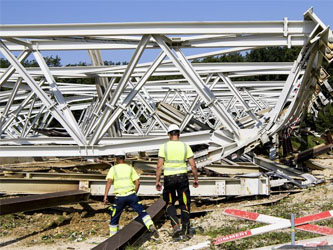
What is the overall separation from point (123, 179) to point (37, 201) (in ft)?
7.10

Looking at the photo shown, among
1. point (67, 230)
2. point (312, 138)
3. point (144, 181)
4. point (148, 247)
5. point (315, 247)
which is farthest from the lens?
point (312, 138)

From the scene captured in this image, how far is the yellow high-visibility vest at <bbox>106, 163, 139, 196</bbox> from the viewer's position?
786 cm

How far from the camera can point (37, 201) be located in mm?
9250

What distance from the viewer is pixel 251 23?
9812 mm

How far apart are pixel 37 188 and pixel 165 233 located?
3.93 meters

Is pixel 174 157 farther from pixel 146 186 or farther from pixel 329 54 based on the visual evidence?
pixel 329 54

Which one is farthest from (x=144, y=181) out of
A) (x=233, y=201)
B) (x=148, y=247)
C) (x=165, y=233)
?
(x=148, y=247)

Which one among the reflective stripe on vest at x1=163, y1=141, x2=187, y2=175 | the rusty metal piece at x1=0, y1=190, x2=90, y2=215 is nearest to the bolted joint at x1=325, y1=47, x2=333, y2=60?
the reflective stripe on vest at x1=163, y1=141, x2=187, y2=175

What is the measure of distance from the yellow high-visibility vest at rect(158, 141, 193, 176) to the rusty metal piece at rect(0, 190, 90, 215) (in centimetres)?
273

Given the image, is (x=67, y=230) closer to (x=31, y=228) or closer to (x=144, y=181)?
(x=31, y=228)

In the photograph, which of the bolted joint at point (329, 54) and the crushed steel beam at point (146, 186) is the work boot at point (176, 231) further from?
the bolted joint at point (329, 54)

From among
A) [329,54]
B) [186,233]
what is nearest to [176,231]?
[186,233]

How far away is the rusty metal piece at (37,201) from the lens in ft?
28.6

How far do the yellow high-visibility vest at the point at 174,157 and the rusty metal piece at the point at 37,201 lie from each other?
8.97ft
